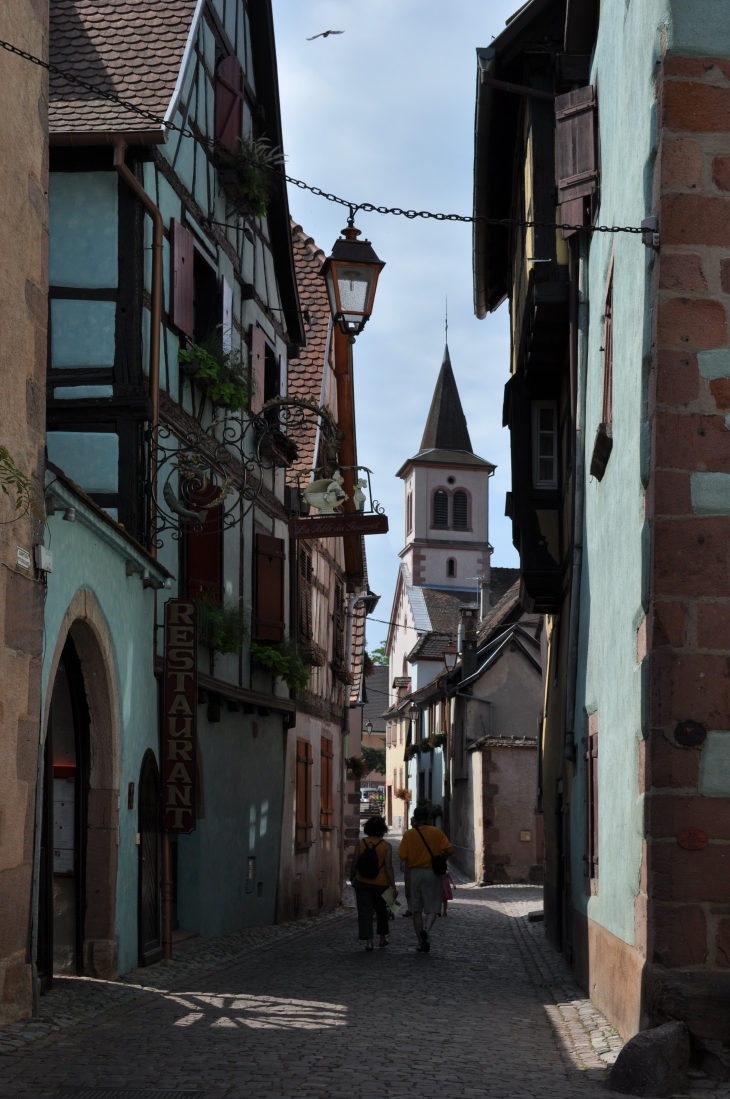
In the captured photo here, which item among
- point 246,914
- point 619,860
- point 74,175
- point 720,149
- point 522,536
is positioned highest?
point 74,175

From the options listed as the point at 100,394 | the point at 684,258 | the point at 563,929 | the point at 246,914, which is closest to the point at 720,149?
the point at 684,258

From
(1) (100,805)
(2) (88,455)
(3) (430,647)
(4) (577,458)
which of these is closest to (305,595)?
(2) (88,455)

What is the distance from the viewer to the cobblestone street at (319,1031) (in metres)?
6.38

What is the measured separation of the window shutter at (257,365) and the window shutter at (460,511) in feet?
204

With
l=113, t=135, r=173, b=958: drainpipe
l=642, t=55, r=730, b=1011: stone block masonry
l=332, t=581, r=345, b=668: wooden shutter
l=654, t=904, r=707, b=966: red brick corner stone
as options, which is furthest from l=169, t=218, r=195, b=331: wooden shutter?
l=332, t=581, r=345, b=668: wooden shutter

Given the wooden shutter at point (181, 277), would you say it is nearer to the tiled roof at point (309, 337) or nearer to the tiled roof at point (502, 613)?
the tiled roof at point (309, 337)

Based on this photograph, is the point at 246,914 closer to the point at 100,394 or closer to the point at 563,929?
the point at 563,929

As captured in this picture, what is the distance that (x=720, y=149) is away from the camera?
7105 mm

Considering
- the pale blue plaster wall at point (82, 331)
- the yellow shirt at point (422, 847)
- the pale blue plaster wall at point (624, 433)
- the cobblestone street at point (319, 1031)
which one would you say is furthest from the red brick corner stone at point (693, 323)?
the yellow shirt at point (422, 847)

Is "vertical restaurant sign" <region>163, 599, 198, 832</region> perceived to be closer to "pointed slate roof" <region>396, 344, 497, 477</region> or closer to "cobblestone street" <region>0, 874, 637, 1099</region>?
"cobblestone street" <region>0, 874, 637, 1099</region>

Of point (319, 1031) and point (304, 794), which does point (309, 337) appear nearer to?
point (304, 794)

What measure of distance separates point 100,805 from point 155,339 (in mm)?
4379

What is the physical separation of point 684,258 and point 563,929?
7.56 metres

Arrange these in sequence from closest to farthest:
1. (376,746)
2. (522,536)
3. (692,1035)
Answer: (692,1035)
(522,536)
(376,746)
